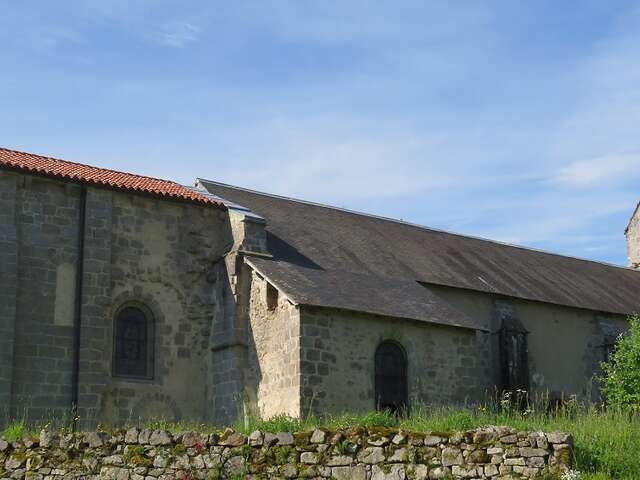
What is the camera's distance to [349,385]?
20.1 meters

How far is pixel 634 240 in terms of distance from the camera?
39031 millimetres

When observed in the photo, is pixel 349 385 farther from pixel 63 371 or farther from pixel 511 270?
pixel 511 270

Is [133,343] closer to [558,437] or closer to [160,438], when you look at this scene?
[160,438]

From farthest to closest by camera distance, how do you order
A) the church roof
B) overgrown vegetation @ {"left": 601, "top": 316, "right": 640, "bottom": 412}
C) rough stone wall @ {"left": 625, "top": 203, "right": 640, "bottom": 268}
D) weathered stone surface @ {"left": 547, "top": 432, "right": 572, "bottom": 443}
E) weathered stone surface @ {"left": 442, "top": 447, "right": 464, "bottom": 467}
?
rough stone wall @ {"left": 625, "top": 203, "right": 640, "bottom": 268}
the church roof
overgrown vegetation @ {"left": 601, "top": 316, "right": 640, "bottom": 412}
weathered stone surface @ {"left": 442, "top": 447, "right": 464, "bottom": 467}
weathered stone surface @ {"left": 547, "top": 432, "right": 572, "bottom": 443}

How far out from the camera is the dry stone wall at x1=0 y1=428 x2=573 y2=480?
11664mm

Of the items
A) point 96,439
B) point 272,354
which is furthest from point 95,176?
point 96,439

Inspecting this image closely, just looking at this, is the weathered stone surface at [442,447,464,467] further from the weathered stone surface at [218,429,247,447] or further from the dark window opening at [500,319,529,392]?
the dark window opening at [500,319,529,392]

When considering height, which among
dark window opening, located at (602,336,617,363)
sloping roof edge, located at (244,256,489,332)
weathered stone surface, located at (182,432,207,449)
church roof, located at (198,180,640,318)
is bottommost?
weathered stone surface, located at (182,432,207,449)

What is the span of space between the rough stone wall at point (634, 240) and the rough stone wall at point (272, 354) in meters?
22.1

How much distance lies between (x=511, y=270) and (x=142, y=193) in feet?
40.5

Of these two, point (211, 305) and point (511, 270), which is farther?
point (511, 270)

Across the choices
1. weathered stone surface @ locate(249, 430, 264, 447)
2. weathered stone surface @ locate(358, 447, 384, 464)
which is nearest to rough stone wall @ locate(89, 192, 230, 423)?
weathered stone surface @ locate(249, 430, 264, 447)

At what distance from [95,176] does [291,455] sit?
1102cm

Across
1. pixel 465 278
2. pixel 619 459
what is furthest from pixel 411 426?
pixel 465 278
